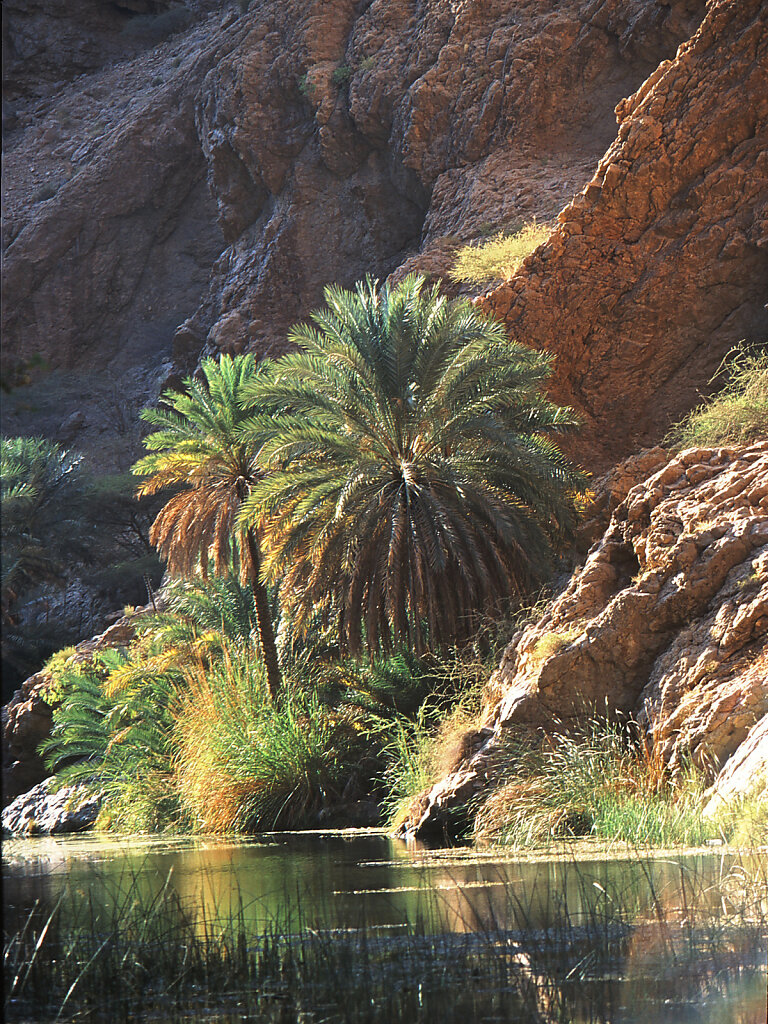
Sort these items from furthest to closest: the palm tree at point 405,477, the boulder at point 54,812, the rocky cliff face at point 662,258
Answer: the boulder at point 54,812, the rocky cliff face at point 662,258, the palm tree at point 405,477

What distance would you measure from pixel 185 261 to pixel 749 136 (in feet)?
108

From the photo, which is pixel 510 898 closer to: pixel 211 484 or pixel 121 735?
pixel 211 484

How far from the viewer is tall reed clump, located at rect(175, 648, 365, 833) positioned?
16344mm

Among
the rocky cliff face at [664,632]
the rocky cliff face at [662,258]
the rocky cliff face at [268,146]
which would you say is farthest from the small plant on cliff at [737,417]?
the rocky cliff face at [268,146]

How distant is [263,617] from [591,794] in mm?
10647

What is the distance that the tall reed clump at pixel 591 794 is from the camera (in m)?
9.34

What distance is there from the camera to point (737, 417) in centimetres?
1842

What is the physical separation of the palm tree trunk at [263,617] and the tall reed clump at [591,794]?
26.5ft

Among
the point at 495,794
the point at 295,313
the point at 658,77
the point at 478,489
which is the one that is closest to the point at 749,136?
the point at 658,77

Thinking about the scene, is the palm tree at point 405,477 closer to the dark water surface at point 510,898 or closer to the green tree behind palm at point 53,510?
the dark water surface at point 510,898

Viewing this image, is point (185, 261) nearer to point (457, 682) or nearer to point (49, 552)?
point (49, 552)

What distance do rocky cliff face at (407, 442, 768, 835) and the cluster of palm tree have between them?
2.31 meters

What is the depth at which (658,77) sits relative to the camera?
22.9 m

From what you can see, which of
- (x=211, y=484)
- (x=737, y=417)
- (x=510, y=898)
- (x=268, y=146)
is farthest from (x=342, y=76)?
(x=510, y=898)
